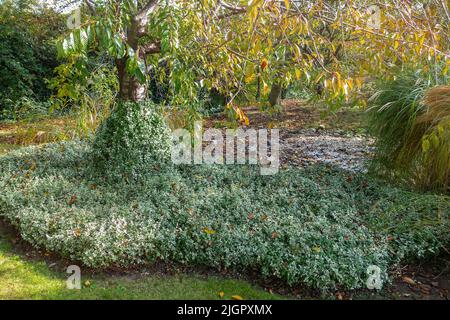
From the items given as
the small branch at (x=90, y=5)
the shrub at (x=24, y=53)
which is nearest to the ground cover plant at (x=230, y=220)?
the small branch at (x=90, y=5)

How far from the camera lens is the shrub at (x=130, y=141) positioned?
14.0ft

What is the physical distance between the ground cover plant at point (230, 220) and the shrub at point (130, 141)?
18cm

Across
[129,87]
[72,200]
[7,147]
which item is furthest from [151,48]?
[7,147]

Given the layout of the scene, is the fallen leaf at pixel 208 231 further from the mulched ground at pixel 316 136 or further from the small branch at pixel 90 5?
the small branch at pixel 90 5

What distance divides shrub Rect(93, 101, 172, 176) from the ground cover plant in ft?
0.58

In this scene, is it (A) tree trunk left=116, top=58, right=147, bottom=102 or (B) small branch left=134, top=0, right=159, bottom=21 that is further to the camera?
(A) tree trunk left=116, top=58, right=147, bottom=102

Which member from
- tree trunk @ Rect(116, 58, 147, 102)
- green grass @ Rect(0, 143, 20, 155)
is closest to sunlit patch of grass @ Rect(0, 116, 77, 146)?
green grass @ Rect(0, 143, 20, 155)

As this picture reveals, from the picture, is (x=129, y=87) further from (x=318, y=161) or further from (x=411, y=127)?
(x=411, y=127)

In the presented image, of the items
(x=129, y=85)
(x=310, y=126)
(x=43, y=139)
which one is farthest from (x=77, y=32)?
(x=310, y=126)

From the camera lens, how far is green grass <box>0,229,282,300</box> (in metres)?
2.60

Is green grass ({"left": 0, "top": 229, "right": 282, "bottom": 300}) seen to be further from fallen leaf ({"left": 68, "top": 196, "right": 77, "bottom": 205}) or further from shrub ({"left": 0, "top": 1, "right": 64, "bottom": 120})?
shrub ({"left": 0, "top": 1, "right": 64, "bottom": 120})

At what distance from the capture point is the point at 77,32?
2.37 m

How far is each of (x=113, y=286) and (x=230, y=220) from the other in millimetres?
1132
